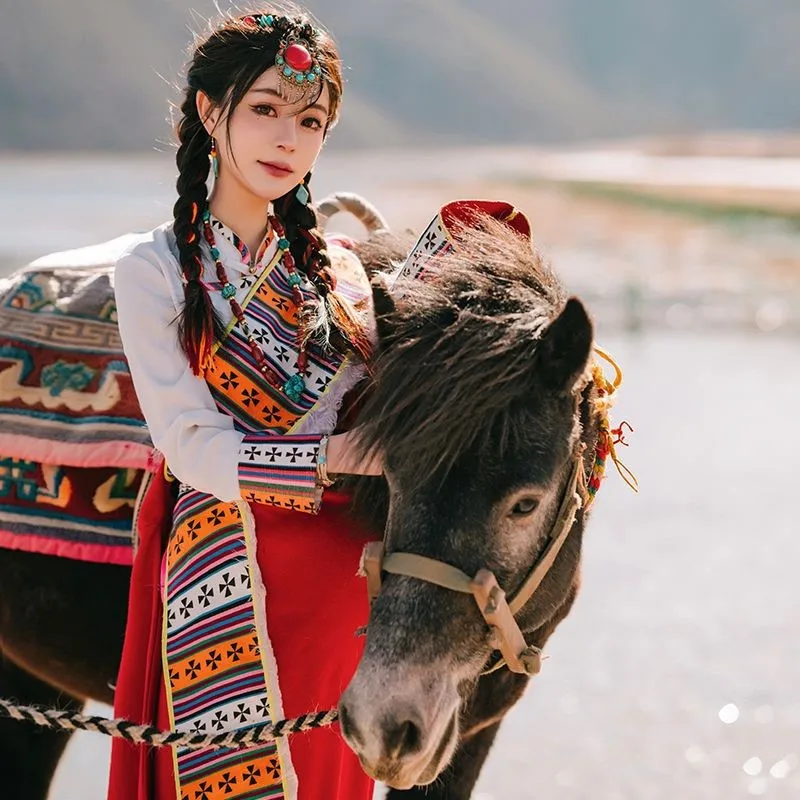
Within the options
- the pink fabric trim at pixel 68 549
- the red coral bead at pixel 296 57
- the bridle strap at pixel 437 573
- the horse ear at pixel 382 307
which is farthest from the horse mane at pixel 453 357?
the pink fabric trim at pixel 68 549

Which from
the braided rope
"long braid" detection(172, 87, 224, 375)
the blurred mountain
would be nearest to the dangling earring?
"long braid" detection(172, 87, 224, 375)

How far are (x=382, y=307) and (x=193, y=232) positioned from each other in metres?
0.35

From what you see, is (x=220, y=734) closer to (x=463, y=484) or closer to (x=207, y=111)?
(x=463, y=484)

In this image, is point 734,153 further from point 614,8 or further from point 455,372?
point 455,372

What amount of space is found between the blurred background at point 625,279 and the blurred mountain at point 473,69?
25 centimetres

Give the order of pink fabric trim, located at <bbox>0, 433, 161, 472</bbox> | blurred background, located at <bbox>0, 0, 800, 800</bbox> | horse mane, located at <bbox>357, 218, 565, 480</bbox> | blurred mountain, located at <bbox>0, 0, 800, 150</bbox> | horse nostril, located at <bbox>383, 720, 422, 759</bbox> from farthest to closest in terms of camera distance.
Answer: blurred mountain, located at <bbox>0, 0, 800, 150</bbox>, blurred background, located at <bbox>0, 0, 800, 800</bbox>, pink fabric trim, located at <bbox>0, 433, 161, 472</bbox>, horse mane, located at <bbox>357, 218, 565, 480</bbox>, horse nostril, located at <bbox>383, 720, 422, 759</bbox>

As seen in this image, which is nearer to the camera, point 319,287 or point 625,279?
point 319,287

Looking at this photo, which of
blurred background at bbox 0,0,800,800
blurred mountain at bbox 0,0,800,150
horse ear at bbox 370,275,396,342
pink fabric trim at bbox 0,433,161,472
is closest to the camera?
horse ear at bbox 370,275,396,342

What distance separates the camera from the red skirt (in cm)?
181

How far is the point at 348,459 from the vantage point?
5.42ft

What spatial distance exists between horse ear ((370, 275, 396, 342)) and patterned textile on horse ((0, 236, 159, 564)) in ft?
2.16

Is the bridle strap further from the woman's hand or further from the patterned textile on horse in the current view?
the patterned textile on horse

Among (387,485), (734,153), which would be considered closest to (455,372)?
(387,485)

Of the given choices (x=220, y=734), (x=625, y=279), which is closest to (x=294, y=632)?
(x=220, y=734)
